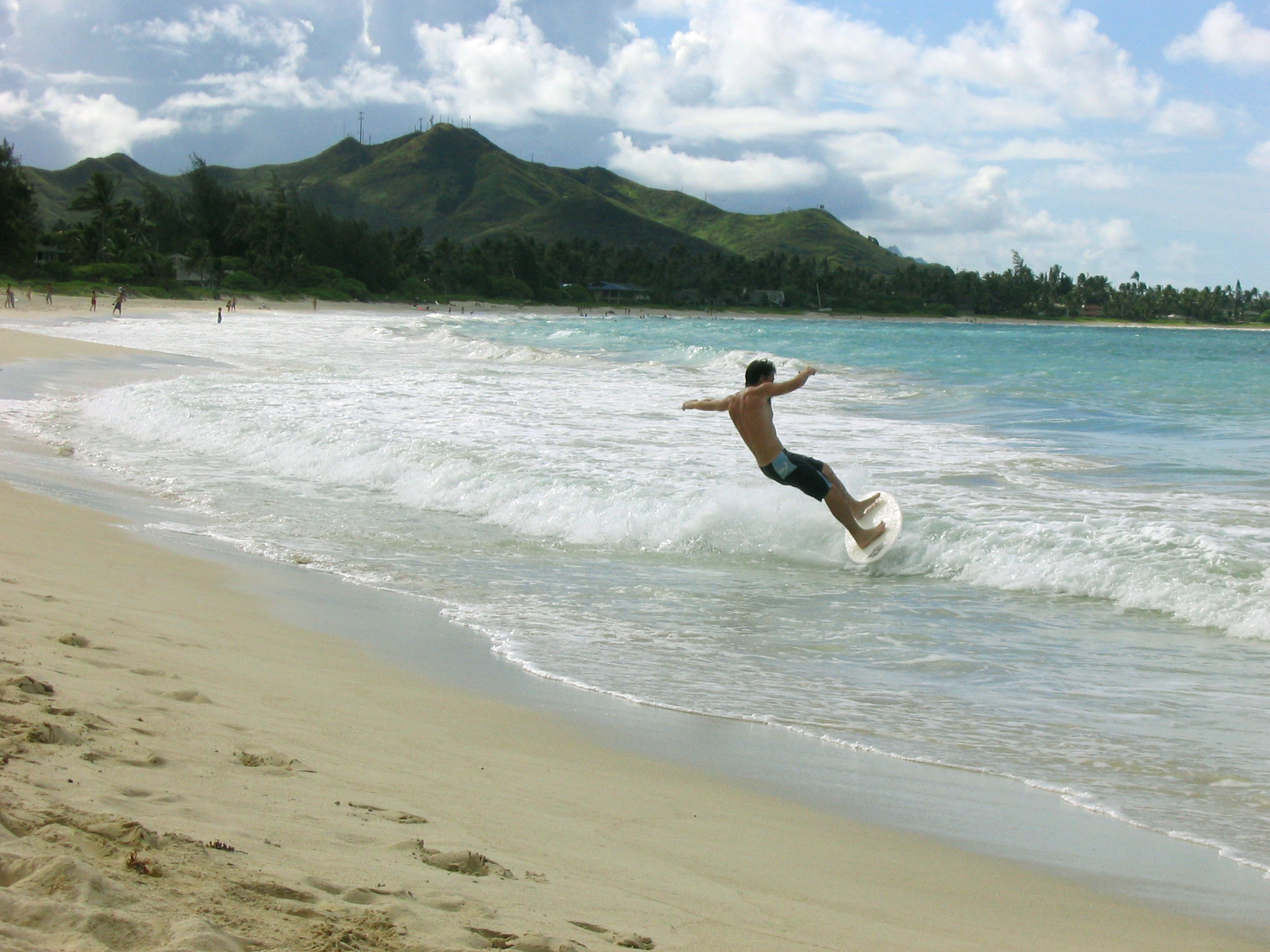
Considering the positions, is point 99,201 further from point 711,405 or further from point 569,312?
point 711,405

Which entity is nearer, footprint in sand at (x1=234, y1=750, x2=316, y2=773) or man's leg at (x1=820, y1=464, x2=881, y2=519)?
footprint in sand at (x1=234, y1=750, x2=316, y2=773)

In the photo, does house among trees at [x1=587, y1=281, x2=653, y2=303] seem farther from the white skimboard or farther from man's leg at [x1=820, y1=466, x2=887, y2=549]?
man's leg at [x1=820, y1=466, x2=887, y2=549]

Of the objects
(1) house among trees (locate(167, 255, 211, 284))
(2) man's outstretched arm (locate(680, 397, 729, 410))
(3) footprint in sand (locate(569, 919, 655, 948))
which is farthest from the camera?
(1) house among trees (locate(167, 255, 211, 284))

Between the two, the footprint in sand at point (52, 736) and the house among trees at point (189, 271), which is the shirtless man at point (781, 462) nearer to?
the footprint in sand at point (52, 736)

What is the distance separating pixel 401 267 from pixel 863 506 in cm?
12825

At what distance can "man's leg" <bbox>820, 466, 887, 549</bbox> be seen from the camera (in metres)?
8.37

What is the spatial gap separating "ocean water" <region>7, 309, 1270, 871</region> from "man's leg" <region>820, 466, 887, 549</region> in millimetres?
264

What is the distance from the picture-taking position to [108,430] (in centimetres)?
1427

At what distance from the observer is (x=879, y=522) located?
8.49 m

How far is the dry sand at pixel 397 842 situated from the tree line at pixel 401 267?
259 feet

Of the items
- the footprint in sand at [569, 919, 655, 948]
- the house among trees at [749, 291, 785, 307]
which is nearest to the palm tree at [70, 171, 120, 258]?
the footprint in sand at [569, 919, 655, 948]

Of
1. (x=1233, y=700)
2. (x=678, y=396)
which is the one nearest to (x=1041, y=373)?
(x=678, y=396)

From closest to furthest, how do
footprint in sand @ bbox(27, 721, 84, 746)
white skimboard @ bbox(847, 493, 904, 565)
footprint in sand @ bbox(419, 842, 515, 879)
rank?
footprint in sand @ bbox(419, 842, 515, 879), footprint in sand @ bbox(27, 721, 84, 746), white skimboard @ bbox(847, 493, 904, 565)

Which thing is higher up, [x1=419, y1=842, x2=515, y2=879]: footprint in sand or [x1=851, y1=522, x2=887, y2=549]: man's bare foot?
[x1=851, y1=522, x2=887, y2=549]: man's bare foot
